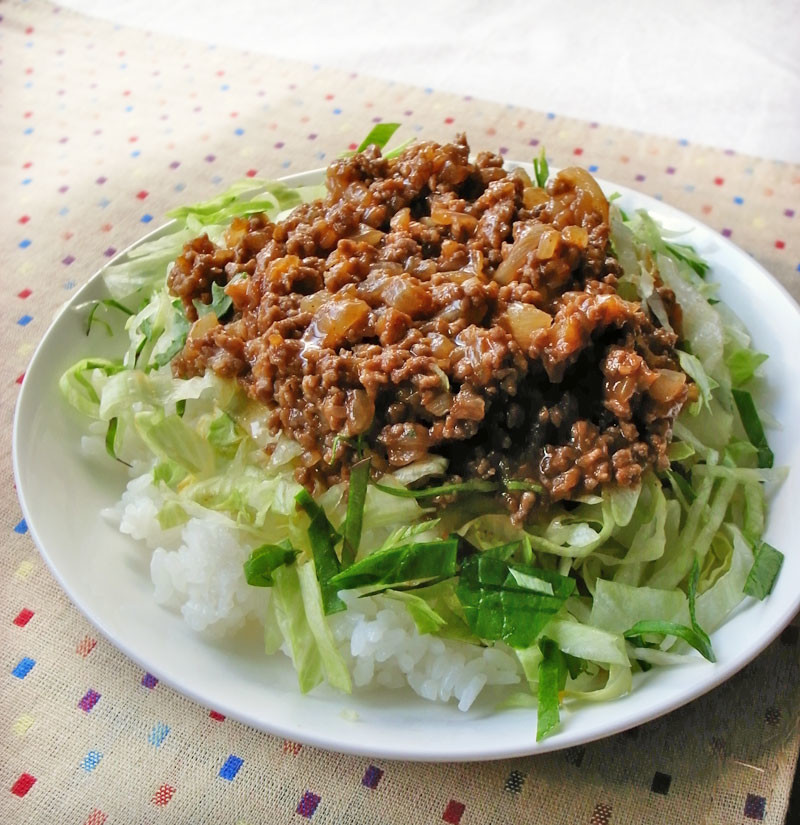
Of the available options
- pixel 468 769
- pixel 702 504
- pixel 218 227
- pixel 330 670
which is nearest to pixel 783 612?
pixel 702 504

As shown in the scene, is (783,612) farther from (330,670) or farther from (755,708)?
(330,670)

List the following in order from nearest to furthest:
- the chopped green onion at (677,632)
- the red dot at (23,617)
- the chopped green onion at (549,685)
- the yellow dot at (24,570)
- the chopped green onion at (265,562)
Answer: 1. the chopped green onion at (549,685)
2. the chopped green onion at (677,632)
3. the chopped green onion at (265,562)
4. the red dot at (23,617)
5. the yellow dot at (24,570)

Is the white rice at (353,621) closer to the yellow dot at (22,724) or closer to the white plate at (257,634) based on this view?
the white plate at (257,634)

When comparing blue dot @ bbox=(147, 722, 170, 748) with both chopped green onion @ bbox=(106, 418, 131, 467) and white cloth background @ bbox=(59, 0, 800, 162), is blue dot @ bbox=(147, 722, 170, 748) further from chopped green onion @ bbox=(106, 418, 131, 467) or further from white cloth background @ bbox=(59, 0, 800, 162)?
white cloth background @ bbox=(59, 0, 800, 162)

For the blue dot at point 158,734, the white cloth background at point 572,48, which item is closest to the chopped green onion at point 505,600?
the blue dot at point 158,734

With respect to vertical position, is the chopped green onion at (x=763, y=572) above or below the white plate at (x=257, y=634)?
above

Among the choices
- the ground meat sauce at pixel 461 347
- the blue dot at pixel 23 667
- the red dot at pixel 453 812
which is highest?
the ground meat sauce at pixel 461 347

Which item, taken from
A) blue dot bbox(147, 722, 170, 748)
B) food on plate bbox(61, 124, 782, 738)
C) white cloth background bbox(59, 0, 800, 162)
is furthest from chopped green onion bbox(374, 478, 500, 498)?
white cloth background bbox(59, 0, 800, 162)

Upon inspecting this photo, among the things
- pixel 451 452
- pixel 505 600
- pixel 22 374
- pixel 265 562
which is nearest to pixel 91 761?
pixel 265 562
